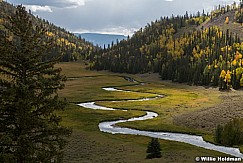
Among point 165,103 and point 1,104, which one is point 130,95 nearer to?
point 165,103

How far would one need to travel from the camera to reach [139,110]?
100m

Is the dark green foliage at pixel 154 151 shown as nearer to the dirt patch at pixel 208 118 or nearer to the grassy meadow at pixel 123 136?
the grassy meadow at pixel 123 136

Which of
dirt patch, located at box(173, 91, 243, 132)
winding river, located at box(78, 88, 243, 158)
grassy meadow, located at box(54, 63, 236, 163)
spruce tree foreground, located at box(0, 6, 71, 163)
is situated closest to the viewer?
spruce tree foreground, located at box(0, 6, 71, 163)

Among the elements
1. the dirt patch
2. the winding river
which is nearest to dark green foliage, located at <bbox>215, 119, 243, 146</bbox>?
the winding river

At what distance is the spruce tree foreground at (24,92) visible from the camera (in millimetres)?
19406

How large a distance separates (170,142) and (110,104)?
57238 millimetres

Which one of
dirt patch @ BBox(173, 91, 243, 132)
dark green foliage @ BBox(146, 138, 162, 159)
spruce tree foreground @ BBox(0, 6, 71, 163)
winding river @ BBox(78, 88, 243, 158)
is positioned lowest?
winding river @ BBox(78, 88, 243, 158)

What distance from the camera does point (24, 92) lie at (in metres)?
19.4

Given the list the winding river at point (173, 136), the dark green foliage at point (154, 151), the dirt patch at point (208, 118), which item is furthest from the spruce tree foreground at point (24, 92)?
the dirt patch at point (208, 118)

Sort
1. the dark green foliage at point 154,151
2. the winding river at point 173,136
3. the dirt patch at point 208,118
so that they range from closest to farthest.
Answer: the dark green foliage at point 154,151, the winding river at point 173,136, the dirt patch at point 208,118

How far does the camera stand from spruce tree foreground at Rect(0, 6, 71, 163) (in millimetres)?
19406

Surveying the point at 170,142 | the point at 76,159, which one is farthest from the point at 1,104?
the point at 170,142

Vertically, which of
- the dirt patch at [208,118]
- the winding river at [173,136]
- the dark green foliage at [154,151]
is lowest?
the winding river at [173,136]

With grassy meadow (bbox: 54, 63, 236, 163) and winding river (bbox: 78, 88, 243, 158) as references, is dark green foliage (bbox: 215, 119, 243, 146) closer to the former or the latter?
winding river (bbox: 78, 88, 243, 158)
